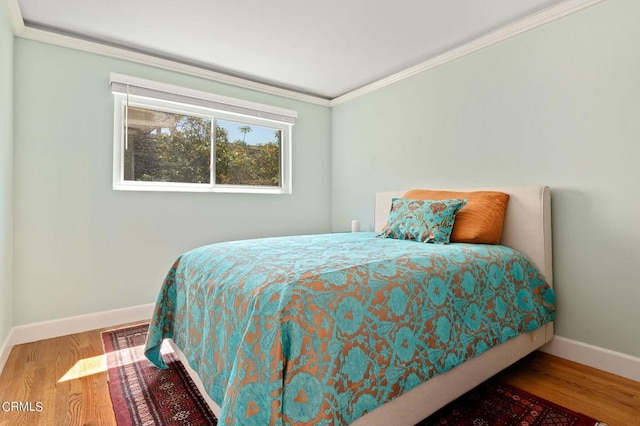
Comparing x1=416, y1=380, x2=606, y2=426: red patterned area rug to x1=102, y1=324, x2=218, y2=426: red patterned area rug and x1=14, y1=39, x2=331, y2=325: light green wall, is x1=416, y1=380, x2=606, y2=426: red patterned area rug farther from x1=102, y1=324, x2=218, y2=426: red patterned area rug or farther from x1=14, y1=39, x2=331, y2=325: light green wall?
x1=14, y1=39, x2=331, y2=325: light green wall

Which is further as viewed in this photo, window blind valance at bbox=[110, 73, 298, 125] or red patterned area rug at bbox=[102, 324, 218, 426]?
window blind valance at bbox=[110, 73, 298, 125]

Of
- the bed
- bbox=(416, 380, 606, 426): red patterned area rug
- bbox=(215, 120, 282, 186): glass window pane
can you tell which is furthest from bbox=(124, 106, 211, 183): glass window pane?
bbox=(416, 380, 606, 426): red patterned area rug

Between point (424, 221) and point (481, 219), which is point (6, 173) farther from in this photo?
point (481, 219)

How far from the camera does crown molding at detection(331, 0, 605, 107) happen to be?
2.12m

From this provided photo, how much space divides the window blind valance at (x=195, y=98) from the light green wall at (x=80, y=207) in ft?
0.31

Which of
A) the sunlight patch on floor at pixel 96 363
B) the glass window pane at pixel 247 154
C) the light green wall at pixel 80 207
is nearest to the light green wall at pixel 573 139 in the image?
the glass window pane at pixel 247 154

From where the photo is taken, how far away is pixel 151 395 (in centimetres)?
170

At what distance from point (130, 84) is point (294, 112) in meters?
1.65

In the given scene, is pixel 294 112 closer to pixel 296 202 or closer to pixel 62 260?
pixel 296 202

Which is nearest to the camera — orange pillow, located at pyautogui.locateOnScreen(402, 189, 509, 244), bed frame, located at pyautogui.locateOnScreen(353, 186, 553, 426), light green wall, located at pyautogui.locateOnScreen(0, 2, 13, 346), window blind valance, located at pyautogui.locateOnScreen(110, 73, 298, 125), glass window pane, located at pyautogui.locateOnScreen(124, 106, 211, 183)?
bed frame, located at pyautogui.locateOnScreen(353, 186, 553, 426)

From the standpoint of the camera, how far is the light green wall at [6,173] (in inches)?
80.2

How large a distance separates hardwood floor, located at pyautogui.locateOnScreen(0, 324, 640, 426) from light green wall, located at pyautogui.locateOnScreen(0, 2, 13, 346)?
0.35m

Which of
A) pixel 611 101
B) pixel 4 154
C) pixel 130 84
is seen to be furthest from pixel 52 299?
pixel 611 101

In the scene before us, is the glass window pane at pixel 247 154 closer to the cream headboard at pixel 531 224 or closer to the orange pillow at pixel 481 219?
the orange pillow at pixel 481 219
